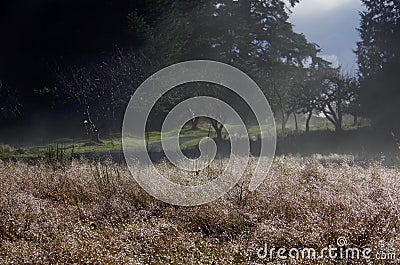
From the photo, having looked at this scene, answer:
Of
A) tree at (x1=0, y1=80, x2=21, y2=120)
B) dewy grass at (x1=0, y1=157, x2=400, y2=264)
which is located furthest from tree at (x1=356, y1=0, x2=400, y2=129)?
tree at (x1=0, y1=80, x2=21, y2=120)

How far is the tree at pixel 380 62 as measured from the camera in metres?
20.6

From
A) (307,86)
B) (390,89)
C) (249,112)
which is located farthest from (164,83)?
(390,89)

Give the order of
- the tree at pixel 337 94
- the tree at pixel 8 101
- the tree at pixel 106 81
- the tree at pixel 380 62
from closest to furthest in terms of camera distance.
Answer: the tree at pixel 106 81, the tree at pixel 8 101, the tree at pixel 380 62, the tree at pixel 337 94

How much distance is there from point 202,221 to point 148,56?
13.0 metres

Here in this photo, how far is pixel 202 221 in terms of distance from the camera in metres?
4.64

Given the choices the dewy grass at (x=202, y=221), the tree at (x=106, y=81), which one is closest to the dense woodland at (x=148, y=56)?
the tree at (x=106, y=81)

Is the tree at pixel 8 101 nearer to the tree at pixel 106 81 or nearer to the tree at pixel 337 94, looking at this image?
the tree at pixel 106 81

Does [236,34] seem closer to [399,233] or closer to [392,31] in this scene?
[392,31]

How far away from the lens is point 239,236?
4027 mm

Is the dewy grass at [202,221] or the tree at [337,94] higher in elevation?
the tree at [337,94]

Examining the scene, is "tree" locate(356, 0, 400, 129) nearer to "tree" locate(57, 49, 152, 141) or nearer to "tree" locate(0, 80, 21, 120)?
"tree" locate(57, 49, 152, 141)

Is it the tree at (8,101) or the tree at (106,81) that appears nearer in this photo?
the tree at (106,81)

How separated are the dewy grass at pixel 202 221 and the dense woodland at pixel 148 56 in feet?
31.0

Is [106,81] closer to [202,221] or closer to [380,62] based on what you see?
[202,221]
